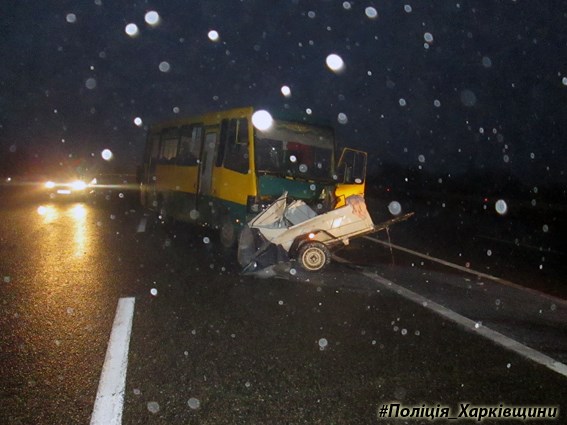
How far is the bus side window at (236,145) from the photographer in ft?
36.8

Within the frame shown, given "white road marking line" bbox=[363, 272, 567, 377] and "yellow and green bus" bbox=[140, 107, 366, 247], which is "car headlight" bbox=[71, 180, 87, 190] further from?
"white road marking line" bbox=[363, 272, 567, 377]

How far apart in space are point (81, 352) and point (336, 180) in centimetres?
793

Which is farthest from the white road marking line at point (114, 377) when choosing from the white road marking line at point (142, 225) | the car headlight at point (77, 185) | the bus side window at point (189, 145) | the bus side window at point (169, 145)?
the car headlight at point (77, 185)

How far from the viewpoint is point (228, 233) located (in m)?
11.8

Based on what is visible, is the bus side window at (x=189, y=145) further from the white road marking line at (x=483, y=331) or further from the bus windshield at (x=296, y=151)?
the white road marking line at (x=483, y=331)

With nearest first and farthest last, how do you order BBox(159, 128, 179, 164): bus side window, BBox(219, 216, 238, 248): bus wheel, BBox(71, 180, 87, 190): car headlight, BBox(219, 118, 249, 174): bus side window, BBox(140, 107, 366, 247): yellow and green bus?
1. BBox(140, 107, 366, 247): yellow and green bus
2. BBox(219, 118, 249, 174): bus side window
3. BBox(219, 216, 238, 248): bus wheel
4. BBox(159, 128, 179, 164): bus side window
5. BBox(71, 180, 87, 190): car headlight

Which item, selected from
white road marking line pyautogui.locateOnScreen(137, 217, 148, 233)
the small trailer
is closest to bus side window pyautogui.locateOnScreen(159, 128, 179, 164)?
white road marking line pyautogui.locateOnScreen(137, 217, 148, 233)

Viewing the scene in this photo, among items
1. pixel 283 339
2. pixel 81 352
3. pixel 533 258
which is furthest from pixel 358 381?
pixel 533 258

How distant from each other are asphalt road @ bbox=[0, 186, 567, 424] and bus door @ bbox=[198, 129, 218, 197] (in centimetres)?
368

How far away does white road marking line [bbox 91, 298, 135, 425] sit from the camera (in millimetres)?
3660

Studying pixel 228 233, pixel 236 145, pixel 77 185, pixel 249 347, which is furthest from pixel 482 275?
pixel 77 185

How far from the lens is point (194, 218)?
1400 cm

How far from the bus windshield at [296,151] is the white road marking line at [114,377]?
229 inches

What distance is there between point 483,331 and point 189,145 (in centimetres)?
1047
